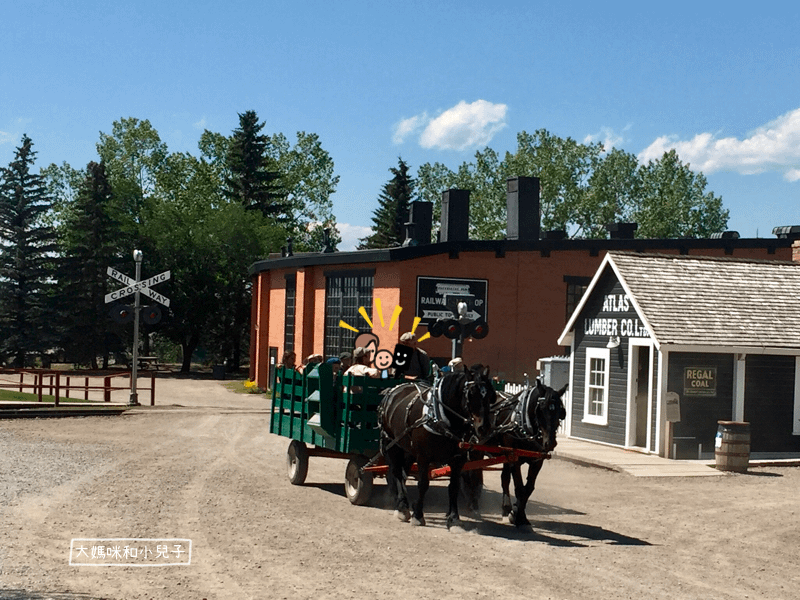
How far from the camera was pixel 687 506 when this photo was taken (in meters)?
14.8

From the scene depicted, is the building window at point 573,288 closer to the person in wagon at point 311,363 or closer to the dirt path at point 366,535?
the dirt path at point 366,535

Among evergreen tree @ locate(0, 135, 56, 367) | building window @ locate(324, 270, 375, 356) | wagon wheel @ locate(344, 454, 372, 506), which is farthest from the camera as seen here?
evergreen tree @ locate(0, 135, 56, 367)

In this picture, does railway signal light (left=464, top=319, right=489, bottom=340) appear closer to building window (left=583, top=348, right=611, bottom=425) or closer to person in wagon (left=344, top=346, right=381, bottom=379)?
person in wagon (left=344, top=346, right=381, bottom=379)

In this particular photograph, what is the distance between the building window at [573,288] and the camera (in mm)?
35500

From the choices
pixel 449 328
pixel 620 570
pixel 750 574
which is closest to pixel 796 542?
pixel 750 574

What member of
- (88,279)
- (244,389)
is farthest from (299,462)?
(88,279)

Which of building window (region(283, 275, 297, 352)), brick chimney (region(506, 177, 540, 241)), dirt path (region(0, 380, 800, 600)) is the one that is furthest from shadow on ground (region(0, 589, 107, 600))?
A: building window (region(283, 275, 297, 352))

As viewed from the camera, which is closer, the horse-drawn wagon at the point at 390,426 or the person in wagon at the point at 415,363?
the horse-drawn wagon at the point at 390,426

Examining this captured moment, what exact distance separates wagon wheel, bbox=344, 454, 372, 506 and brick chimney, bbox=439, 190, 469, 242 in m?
25.4

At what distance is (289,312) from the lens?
43.4 meters

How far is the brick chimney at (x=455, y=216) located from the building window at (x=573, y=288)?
5150 millimetres

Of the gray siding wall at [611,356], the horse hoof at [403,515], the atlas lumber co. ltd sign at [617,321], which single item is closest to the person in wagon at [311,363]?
the horse hoof at [403,515]

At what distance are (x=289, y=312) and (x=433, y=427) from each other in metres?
31.8

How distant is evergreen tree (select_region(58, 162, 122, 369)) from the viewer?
5972 centimetres
